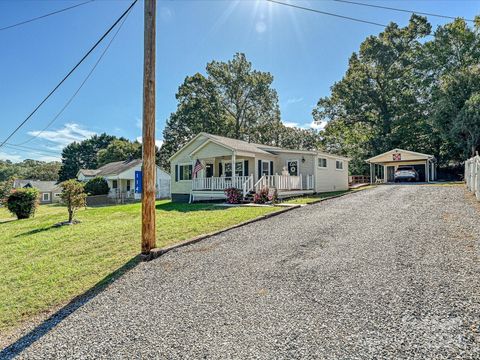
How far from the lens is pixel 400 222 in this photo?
25.2 ft

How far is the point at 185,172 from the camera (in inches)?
835

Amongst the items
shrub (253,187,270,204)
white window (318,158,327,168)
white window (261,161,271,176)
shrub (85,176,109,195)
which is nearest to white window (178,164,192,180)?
white window (261,161,271,176)

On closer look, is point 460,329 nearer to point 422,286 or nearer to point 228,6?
point 422,286

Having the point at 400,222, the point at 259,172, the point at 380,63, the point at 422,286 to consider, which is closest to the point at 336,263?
the point at 422,286

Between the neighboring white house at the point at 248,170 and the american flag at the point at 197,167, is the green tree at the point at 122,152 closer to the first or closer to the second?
the neighboring white house at the point at 248,170

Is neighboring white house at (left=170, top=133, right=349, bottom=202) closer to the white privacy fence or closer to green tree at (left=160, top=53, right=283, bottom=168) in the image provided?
the white privacy fence

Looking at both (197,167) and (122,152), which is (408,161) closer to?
(197,167)

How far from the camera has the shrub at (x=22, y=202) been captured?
15.7 meters

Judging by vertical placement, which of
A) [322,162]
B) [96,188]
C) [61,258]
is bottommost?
[61,258]

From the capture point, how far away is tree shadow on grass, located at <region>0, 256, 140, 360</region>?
3271mm

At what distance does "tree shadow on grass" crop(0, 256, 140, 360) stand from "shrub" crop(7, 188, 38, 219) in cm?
1413

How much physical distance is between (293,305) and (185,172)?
60.2 ft

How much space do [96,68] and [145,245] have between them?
747 centimetres

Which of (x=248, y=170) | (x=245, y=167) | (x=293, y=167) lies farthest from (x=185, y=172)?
(x=293, y=167)
